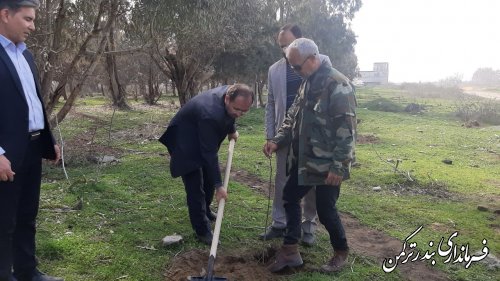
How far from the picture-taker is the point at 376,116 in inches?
971

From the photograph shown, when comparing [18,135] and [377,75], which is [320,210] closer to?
[18,135]

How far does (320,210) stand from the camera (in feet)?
12.9

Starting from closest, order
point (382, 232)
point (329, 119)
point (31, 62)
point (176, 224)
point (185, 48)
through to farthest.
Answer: point (31, 62)
point (329, 119)
point (176, 224)
point (382, 232)
point (185, 48)

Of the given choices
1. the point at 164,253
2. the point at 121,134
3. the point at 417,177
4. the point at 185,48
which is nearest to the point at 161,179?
the point at 164,253

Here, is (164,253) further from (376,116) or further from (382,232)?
(376,116)

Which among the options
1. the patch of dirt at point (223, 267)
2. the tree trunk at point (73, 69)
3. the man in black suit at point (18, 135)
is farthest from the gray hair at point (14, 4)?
the tree trunk at point (73, 69)

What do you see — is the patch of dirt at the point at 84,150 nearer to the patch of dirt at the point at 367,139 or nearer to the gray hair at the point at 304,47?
the gray hair at the point at 304,47

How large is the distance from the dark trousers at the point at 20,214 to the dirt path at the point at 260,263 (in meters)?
1.14

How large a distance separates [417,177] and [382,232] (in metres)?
3.88

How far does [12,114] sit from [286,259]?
2.49 metres

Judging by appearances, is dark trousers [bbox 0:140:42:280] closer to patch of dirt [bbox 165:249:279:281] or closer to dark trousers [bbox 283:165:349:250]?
patch of dirt [bbox 165:249:279:281]

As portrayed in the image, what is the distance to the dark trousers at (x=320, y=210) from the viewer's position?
3.90m

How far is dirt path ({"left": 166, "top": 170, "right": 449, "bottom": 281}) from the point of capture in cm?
403

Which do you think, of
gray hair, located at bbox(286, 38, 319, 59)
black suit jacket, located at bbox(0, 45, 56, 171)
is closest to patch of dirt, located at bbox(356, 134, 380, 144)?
gray hair, located at bbox(286, 38, 319, 59)
